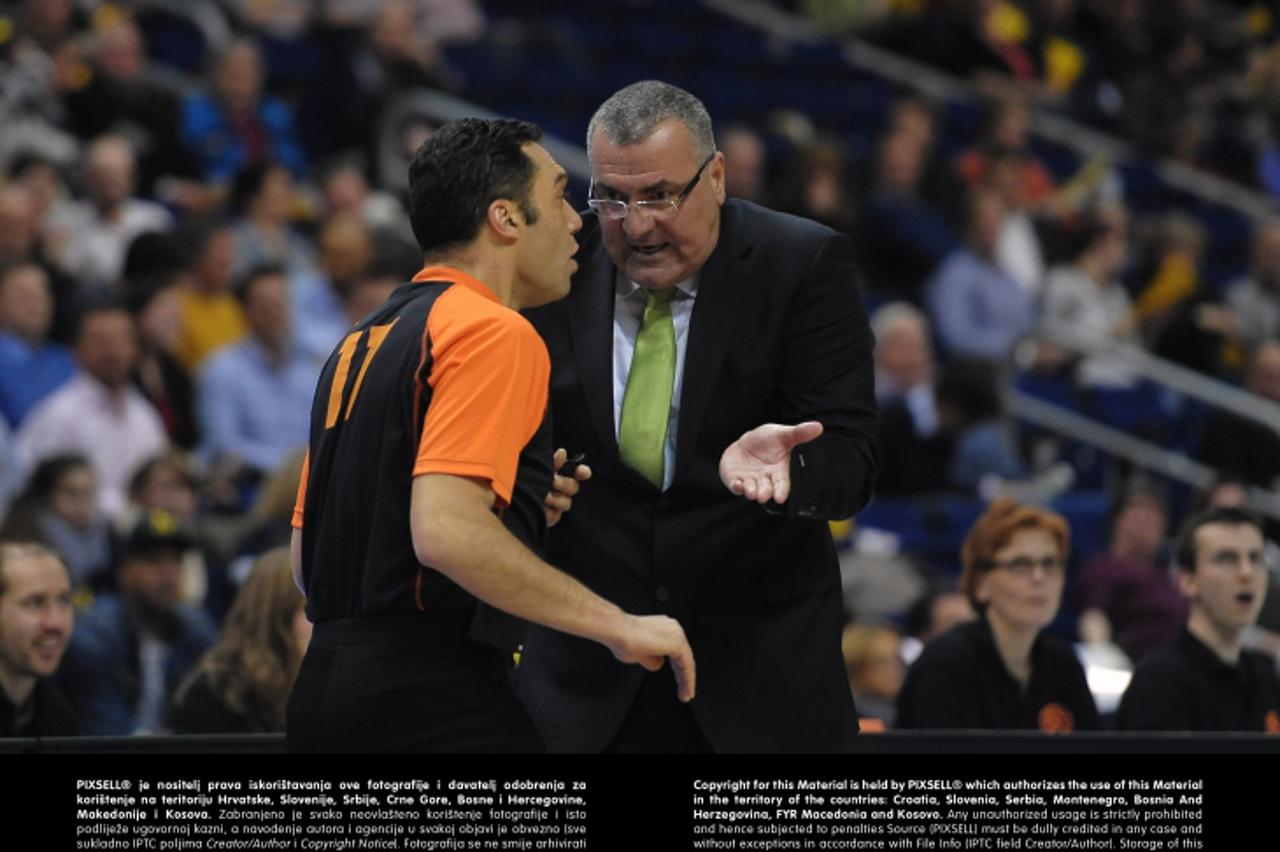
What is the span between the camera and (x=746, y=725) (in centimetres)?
371

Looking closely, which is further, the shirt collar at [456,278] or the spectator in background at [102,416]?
the spectator in background at [102,416]

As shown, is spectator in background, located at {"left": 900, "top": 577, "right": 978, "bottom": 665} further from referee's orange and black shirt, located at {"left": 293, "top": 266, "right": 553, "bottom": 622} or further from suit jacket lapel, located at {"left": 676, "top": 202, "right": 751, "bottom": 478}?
referee's orange and black shirt, located at {"left": 293, "top": 266, "right": 553, "bottom": 622}

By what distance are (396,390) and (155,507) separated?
4.25m

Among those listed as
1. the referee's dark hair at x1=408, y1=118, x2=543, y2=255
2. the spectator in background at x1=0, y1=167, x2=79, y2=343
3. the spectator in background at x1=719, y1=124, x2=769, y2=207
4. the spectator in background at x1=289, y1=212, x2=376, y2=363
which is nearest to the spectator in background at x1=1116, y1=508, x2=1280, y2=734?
the referee's dark hair at x1=408, y1=118, x2=543, y2=255

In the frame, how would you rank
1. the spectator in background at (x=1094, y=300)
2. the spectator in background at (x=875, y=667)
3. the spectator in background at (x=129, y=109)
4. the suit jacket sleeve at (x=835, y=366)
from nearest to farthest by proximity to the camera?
the suit jacket sleeve at (x=835, y=366)
the spectator in background at (x=875, y=667)
the spectator in background at (x=129, y=109)
the spectator in background at (x=1094, y=300)

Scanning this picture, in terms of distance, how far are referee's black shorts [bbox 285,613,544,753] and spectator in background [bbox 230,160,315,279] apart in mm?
5767

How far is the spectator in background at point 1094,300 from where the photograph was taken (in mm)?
10680

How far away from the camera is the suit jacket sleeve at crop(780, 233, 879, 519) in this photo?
143 inches

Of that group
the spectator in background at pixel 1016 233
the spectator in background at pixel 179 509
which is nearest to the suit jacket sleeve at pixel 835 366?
the spectator in background at pixel 179 509

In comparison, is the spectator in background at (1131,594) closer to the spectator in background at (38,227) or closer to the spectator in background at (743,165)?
the spectator in background at (743,165)

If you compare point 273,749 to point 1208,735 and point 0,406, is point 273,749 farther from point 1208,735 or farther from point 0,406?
point 0,406

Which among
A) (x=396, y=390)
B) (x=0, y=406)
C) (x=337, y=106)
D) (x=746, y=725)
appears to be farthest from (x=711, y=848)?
(x=337, y=106)

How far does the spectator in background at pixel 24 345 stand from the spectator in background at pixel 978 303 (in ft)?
15.0

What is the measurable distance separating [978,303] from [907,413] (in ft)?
6.49
